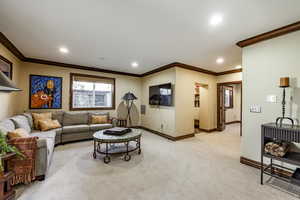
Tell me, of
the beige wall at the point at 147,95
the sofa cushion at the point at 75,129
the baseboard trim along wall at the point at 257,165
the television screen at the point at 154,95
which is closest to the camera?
the baseboard trim along wall at the point at 257,165

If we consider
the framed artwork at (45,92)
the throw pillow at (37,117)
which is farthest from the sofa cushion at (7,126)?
the framed artwork at (45,92)

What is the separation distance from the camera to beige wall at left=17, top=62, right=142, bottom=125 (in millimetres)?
4027

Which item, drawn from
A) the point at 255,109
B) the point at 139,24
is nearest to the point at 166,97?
the point at 255,109

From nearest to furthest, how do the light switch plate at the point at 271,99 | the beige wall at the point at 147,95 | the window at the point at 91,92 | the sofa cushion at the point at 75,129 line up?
the light switch plate at the point at 271,99 → the sofa cushion at the point at 75,129 → the beige wall at the point at 147,95 → the window at the point at 91,92

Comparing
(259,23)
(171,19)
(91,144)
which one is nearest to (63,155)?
(91,144)

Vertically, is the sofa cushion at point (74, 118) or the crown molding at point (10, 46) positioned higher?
the crown molding at point (10, 46)

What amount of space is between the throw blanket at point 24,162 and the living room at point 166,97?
0.01m

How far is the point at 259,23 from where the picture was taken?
2141 millimetres

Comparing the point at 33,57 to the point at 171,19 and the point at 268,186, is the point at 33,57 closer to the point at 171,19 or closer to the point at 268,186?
the point at 171,19

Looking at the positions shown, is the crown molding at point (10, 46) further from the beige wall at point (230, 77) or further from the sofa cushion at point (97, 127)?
the beige wall at point (230, 77)

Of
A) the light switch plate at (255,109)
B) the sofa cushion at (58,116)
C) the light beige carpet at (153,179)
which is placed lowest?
the light beige carpet at (153,179)

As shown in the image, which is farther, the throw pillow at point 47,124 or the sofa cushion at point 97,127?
the sofa cushion at point 97,127

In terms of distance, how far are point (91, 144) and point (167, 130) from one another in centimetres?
245

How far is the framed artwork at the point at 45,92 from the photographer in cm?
412
